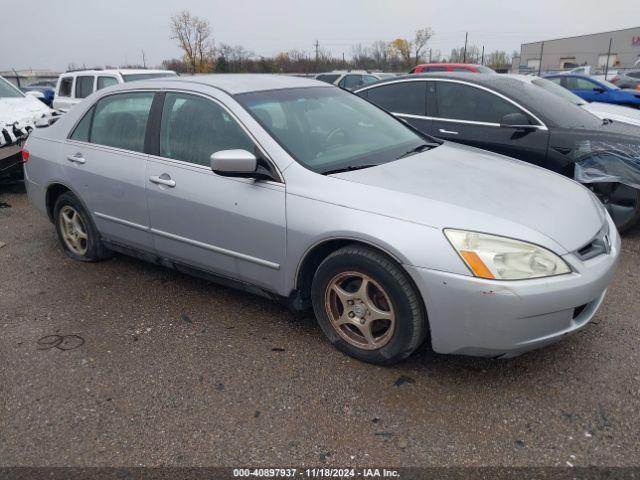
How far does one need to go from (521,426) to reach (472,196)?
1.17m

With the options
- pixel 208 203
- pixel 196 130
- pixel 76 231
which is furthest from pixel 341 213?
pixel 76 231

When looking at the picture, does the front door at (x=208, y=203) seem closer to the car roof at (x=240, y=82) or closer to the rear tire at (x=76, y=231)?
the car roof at (x=240, y=82)

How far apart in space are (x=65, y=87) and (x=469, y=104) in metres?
9.32

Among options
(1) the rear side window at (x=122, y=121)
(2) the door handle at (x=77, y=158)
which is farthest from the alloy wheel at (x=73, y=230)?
(1) the rear side window at (x=122, y=121)

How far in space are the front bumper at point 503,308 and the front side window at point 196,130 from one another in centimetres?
148

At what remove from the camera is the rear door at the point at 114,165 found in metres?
3.88

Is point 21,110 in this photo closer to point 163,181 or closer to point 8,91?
point 8,91

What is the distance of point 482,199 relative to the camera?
2.87 metres

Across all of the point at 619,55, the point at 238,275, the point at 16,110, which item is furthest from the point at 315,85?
the point at 619,55

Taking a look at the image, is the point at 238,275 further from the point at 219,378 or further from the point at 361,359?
the point at 361,359

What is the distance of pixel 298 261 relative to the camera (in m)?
3.10

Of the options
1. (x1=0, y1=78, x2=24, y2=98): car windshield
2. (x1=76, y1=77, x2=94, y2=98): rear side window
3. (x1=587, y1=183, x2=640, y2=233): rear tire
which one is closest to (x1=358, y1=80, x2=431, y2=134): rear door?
(x1=587, y1=183, x2=640, y2=233): rear tire

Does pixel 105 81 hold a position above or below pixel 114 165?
above

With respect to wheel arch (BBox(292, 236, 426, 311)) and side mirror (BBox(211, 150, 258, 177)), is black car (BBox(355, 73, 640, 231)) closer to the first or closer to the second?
wheel arch (BBox(292, 236, 426, 311))
